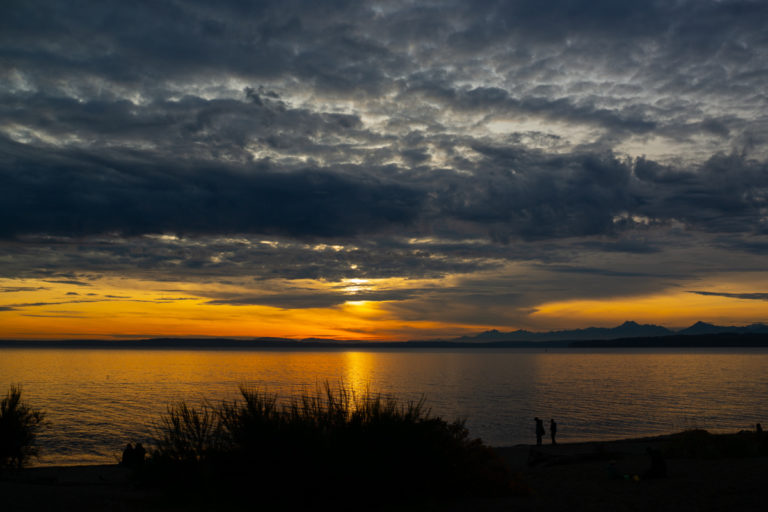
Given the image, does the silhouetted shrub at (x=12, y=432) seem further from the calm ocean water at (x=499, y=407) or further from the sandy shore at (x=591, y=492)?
the calm ocean water at (x=499, y=407)

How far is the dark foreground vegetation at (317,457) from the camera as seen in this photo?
10.8m

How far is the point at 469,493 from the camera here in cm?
1283

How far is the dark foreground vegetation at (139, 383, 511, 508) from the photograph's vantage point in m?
10.8

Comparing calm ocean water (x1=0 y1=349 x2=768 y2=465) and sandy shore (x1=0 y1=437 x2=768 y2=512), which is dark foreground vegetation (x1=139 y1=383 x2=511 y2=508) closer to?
sandy shore (x1=0 y1=437 x2=768 y2=512)

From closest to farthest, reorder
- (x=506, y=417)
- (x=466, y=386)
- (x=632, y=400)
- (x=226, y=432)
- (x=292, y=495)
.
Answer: (x=292, y=495)
(x=226, y=432)
(x=506, y=417)
(x=632, y=400)
(x=466, y=386)

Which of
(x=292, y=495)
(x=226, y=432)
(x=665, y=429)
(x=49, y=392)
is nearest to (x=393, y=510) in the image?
(x=292, y=495)

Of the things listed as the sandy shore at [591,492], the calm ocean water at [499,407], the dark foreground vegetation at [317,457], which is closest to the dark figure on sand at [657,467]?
the sandy shore at [591,492]

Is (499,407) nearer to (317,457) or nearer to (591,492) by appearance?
(591,492)

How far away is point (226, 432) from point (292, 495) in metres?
2.42

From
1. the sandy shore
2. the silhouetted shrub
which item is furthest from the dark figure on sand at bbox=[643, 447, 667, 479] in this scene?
the silhouetted shrub

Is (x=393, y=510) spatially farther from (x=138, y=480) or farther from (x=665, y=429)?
(x=665, y=429)

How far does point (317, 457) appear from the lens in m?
10.8

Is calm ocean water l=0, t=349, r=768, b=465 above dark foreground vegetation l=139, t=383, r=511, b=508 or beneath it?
beneath

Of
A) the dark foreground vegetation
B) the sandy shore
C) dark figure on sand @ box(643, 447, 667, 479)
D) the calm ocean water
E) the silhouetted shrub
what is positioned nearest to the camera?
the dark foreground vegetation
